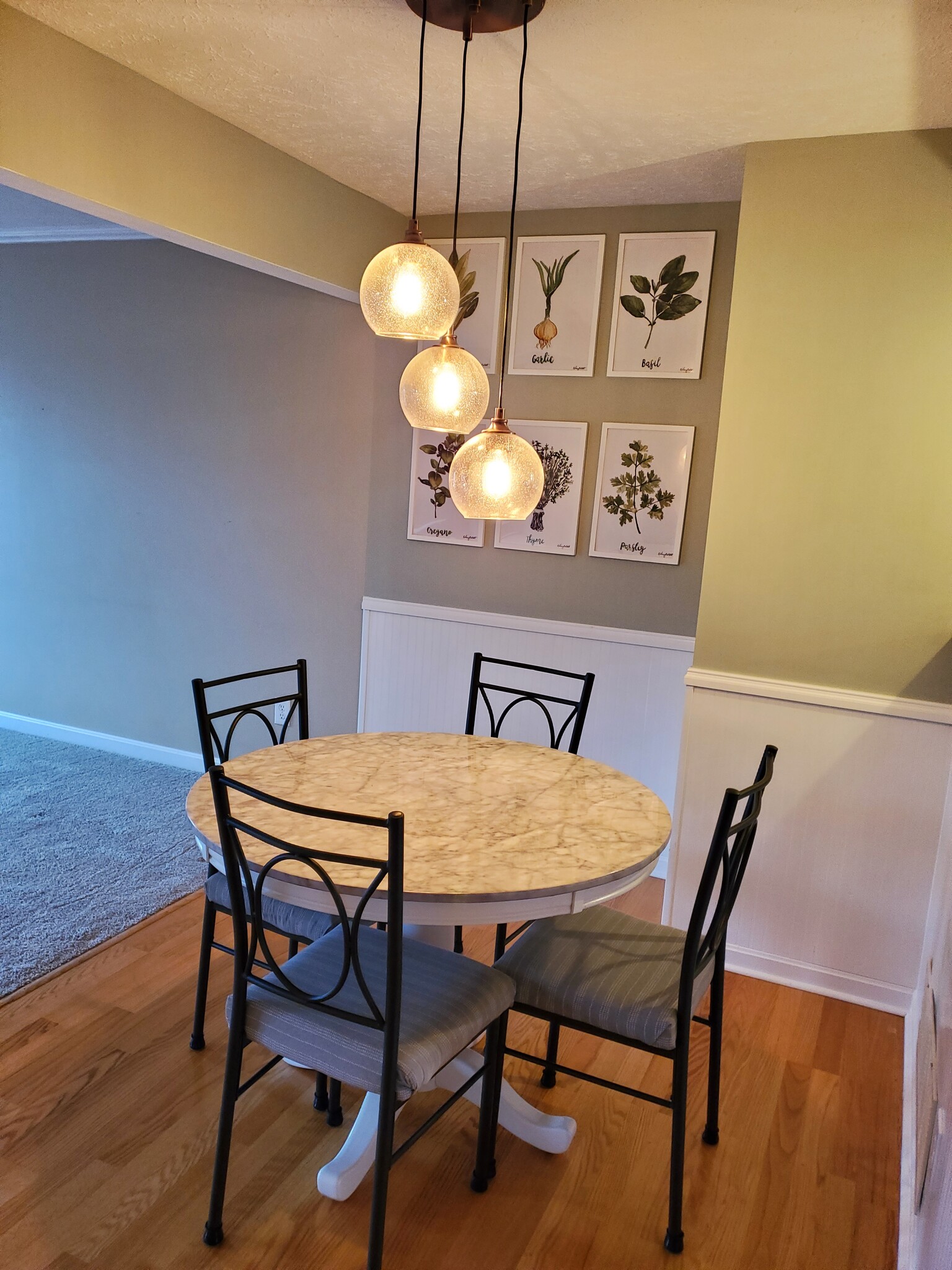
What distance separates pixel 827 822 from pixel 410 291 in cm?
194

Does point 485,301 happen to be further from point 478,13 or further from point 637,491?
point 478,13

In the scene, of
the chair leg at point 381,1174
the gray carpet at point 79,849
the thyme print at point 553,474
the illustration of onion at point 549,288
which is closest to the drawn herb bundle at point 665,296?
the illustration of onion at point 549,288

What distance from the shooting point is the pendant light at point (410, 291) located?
1.70 meters

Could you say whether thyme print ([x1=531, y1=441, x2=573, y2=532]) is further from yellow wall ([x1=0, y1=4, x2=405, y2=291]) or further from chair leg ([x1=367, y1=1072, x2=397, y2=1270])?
chair leg ([x1=367, y1=1072, x2=397, y2=1270])

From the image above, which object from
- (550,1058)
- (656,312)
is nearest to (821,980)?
(550,1058)

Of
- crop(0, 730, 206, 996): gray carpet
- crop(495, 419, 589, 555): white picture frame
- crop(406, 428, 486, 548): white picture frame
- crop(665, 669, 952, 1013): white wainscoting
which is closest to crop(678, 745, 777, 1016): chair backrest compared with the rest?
crop(665, 669, 952, 1013): white wainscoting

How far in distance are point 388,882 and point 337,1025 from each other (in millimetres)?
349

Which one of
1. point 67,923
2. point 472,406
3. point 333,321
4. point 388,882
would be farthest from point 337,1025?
point 333,321

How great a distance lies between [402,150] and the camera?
2949 millimetres

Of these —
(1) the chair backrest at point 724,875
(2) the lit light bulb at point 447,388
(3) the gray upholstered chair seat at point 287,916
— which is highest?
(2) the lit light bulb at point 447,388

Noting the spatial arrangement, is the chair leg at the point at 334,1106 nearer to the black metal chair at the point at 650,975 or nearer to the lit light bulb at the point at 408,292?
the black metal chair at the point at 650,975

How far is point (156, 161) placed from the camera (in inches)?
102

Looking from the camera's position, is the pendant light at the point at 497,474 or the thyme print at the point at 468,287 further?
the thyme print at the point at 468,287

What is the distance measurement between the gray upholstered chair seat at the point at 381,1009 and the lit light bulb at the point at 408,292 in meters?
1.16
